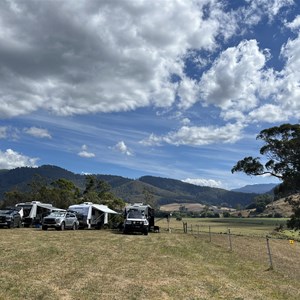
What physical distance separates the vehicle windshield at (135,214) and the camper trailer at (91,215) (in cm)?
719

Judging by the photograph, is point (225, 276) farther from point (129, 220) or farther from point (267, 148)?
point (267, 148)

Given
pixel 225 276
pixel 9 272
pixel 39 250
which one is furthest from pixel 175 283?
pixel 39 250

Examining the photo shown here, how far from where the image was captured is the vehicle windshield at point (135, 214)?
104 feet

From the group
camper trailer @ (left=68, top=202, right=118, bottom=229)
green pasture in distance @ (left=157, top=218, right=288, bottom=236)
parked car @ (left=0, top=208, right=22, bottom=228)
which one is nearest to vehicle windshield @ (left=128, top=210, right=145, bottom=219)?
camper trailer @ (left=68, top=202, right=118, bottom=229)

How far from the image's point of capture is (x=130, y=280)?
1069cm

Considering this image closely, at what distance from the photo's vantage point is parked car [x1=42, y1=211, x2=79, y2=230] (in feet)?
106

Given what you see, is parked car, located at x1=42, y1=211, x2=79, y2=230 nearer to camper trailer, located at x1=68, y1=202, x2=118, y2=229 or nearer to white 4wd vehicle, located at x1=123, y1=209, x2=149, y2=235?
camper trailer, located at x1=68, y1=202, x2=118, y2=229

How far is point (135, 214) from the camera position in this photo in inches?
1261

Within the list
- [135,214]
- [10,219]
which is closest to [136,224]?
[135,214]

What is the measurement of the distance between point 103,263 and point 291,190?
161 feet

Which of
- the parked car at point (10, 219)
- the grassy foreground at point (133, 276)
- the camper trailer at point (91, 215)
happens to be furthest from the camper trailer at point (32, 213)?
the grassy foreground at point (133, 276)

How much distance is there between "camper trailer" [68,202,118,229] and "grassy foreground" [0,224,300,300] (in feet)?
69.3

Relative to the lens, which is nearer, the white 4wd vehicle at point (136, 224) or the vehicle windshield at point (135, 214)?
the white 4wd vehicle at point (136, 224)

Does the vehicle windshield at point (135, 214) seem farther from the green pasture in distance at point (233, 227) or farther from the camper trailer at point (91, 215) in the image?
the green pasture in distance at point (233, 227)
